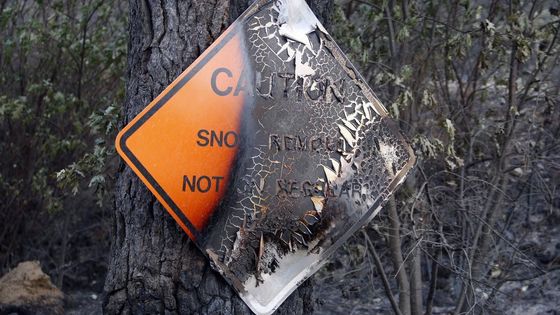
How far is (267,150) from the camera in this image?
10.2ft

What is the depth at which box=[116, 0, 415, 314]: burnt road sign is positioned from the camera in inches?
118

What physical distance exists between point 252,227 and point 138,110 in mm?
559

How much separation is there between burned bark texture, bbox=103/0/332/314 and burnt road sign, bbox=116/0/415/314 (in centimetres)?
7

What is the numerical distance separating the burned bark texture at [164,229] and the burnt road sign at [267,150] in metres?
0.07

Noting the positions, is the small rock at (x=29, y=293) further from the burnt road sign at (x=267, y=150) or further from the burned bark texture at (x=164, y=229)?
the burnt road sign at (x=267, y=150)

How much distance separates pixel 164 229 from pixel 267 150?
440 millimetres

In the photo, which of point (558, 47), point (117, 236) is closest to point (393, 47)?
point (558, 47)

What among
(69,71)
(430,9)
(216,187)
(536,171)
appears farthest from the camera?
(69,71)

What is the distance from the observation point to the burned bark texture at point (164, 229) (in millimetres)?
3082

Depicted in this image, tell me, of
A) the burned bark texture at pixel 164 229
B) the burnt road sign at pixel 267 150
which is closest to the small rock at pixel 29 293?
the burned bark texture at pixel 164 229

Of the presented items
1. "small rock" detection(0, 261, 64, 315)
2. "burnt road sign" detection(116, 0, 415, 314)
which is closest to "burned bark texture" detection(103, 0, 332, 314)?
"burnt road sign" detection(116, 0, 415, 314)

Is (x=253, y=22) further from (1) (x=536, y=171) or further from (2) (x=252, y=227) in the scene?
(1) (x=536, y=171)

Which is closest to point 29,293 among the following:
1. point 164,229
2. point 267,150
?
point 164,229

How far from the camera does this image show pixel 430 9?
5.87 meters
